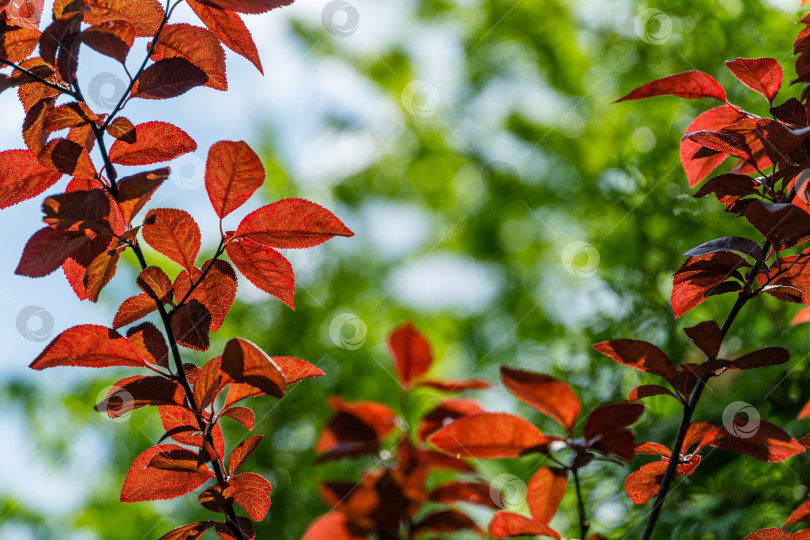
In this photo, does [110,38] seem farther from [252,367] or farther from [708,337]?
[708,337]

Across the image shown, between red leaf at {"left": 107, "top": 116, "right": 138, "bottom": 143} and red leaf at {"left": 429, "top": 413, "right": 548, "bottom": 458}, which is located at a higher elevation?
red leaf at {"left": 107, "top": 116, "right": 138, "bottom": 143}

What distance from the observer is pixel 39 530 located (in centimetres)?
248

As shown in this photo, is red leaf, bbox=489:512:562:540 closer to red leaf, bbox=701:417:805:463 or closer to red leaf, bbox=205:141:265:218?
red leaf, bbox=701:417:805:463

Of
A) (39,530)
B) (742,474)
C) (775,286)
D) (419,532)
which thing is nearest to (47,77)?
(775,286)

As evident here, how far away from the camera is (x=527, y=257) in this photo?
3.38 meters

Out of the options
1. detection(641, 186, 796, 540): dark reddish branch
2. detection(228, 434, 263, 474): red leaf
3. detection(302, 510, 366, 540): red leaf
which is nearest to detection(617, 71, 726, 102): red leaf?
detection(641, 186, 796, 540): dark reddish branch

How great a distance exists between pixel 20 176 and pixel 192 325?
7.4 inches

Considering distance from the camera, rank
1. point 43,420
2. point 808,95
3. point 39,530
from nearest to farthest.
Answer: point 808,95, point 39,530, point 43,420

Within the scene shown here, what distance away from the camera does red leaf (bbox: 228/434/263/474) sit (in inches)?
19.7

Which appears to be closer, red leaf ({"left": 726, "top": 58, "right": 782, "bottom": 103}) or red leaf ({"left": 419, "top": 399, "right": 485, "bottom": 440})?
red leaf ({"left": 726, "top": 58, "right": 782, "bottom": 103})

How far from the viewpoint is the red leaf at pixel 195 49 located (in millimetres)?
506

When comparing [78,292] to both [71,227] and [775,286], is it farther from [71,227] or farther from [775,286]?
[775,286]

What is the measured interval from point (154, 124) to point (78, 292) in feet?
0.50

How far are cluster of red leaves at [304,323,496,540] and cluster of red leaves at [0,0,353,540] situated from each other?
1.39 feet
